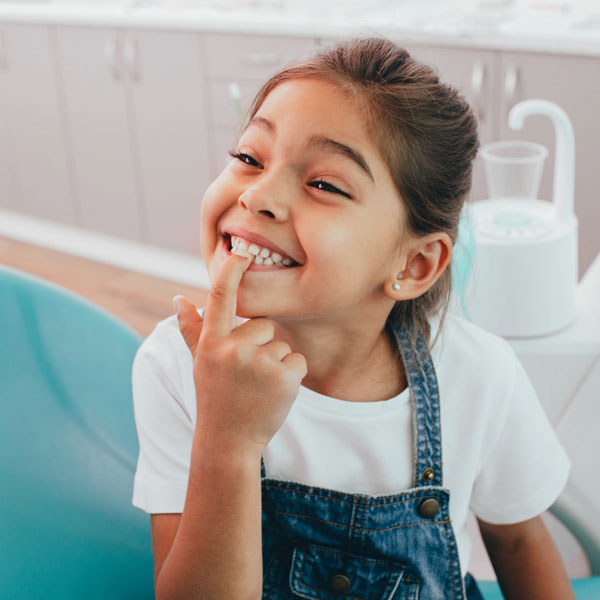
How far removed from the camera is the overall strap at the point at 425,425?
3.21 ft

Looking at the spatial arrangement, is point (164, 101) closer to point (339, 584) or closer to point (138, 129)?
point (138, 129)

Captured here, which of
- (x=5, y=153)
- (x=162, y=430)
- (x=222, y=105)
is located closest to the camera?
(x=162, y=430)

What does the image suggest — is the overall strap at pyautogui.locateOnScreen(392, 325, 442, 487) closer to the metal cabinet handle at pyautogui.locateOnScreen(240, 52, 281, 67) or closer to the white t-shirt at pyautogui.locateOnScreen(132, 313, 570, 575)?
the white t-shirt at pyautogui.locateOnScreen(132, 313, 570, 575)

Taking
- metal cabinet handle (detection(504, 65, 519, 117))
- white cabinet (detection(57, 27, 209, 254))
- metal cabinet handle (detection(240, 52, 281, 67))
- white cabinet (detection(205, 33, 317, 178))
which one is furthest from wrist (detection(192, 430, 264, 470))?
white cabinet (detection(57, 27, 209, 254))

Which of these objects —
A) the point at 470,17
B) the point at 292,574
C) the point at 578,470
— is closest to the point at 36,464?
the point at 292,574

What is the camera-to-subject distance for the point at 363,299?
957mm

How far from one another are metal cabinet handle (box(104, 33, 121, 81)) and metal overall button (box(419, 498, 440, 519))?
2.70 m

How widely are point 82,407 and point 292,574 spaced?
0.33 metres

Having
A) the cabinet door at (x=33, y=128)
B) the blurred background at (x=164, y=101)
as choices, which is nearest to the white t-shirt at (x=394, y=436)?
the blurred background at (x=164, y=101)

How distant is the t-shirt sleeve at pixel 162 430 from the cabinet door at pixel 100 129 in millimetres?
2567

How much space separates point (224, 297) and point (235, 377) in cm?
7

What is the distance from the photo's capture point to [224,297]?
81cm

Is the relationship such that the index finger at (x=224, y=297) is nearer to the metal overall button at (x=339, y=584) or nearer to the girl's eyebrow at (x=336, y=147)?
the girl's eyebrow at (x=336, y=147)

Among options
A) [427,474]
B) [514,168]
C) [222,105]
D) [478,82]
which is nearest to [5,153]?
[222,105]
